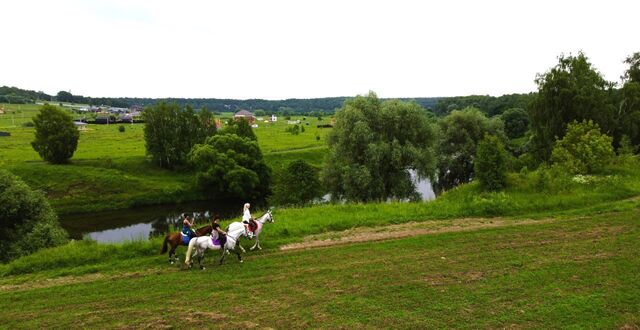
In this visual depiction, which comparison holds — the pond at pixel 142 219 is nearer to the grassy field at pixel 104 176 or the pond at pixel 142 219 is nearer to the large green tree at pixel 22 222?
the grassy field at pixel 104 176

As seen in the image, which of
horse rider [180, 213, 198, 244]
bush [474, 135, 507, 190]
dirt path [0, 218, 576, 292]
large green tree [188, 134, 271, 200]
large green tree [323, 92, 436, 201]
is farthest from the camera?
large green tree [188, 134, 271, 200]

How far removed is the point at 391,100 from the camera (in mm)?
35062

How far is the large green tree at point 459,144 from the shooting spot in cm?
4659

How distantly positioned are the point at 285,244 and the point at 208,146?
121ft

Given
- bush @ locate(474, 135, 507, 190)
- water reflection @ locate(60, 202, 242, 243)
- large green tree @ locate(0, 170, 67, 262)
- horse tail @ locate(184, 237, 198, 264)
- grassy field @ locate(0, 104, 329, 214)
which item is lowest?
water reflection @ locate(60, 202, 242, 243)

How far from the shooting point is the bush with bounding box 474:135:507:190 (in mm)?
24312

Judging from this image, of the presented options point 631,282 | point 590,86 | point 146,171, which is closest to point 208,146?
point 146,171

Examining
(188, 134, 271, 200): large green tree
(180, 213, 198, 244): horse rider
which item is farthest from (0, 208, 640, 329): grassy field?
(188, 134, 271, 200): large green tree

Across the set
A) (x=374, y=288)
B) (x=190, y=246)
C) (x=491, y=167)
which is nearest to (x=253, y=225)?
(x=190, y=246)

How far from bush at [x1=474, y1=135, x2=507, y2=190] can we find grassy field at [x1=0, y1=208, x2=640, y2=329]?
25.9 feet

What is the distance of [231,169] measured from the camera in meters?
50.9

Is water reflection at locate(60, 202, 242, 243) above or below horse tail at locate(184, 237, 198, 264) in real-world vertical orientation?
below

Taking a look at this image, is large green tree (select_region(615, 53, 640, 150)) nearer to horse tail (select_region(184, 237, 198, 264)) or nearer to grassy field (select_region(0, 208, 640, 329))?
grassy field (select_region(0, 208, 640, 329))

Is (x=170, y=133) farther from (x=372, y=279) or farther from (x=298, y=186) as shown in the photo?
(x=372, y=279)
